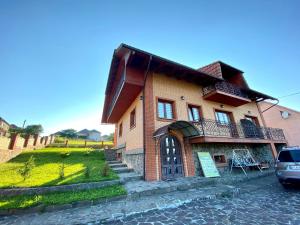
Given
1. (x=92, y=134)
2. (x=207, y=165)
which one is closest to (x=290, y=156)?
(x=207, y=165)

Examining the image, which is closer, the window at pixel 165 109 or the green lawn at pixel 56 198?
the green lawn at pixel 56 198

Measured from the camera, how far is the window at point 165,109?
29.6ft

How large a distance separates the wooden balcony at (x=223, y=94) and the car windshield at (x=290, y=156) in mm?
5060

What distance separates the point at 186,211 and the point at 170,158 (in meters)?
3.84

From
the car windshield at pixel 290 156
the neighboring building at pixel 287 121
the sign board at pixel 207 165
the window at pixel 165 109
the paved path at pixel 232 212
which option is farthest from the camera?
the neighboring building at pixel 287 121

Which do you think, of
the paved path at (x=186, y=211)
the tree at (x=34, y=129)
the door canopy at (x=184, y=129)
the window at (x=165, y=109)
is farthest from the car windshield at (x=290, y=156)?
the tree at (x=34, y=129)

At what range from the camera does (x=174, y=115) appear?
30.4 feet

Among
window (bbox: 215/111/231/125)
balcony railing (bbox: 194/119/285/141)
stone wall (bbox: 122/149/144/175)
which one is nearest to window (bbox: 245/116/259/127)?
balcony railing (bbox: 194/119/285/141)

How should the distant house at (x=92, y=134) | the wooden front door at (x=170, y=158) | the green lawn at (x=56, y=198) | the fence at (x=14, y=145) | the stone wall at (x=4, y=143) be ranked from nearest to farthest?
the green lawn at (x=56, y=198)
the wooden front door at (x=170, y=158)
the stone wall at (x=4, y=143)
the fence at (x=14, y=145)
the distant house at (x=92, y=134)

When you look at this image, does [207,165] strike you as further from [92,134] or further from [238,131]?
[92,134]

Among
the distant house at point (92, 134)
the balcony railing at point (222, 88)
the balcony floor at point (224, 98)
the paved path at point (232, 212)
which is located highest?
the distant house at point (92, 134)

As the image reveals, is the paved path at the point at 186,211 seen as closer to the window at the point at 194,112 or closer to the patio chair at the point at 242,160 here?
the patio chair at the point at 242,160

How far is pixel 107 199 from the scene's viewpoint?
5391 mm

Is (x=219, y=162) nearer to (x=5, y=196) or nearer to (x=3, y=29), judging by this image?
(x=5, y=196)
